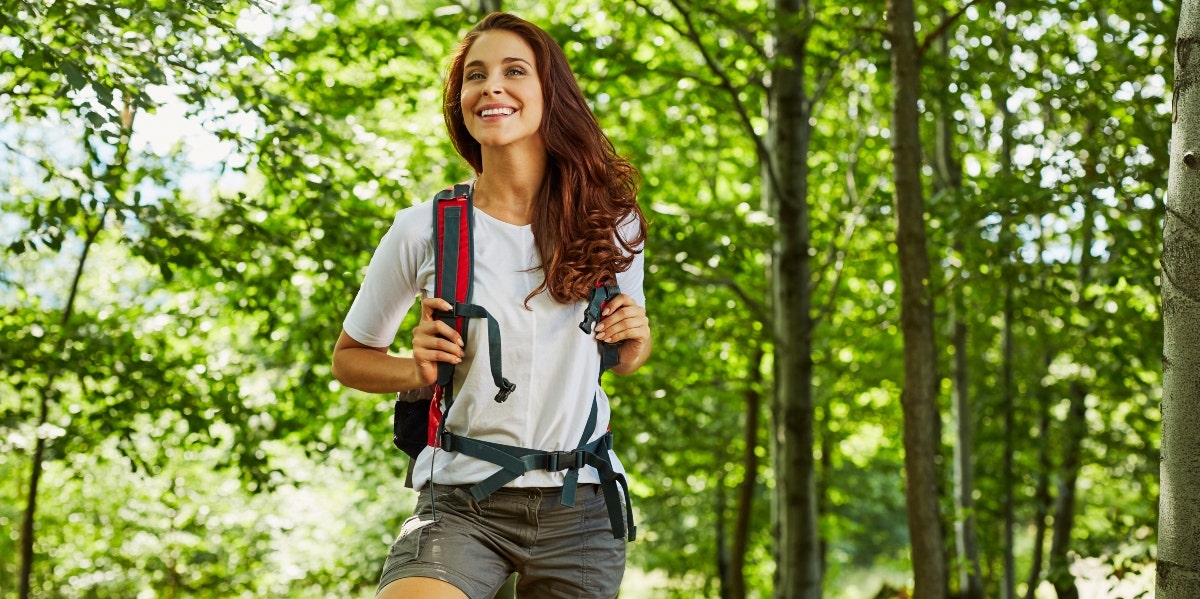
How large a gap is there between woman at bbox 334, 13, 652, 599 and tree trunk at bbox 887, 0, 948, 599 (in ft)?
8.78

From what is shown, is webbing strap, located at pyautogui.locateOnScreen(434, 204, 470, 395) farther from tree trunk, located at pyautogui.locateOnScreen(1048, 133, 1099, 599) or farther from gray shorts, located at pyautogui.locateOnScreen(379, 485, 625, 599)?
tree trunk, located at pyautogui.locateOnScreen(1048, 133, 1099, 599)

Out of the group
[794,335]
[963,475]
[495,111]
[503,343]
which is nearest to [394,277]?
[503,343]

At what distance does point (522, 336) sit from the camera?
2.30m

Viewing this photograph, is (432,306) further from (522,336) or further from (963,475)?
(963,475)

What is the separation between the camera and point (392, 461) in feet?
30.0

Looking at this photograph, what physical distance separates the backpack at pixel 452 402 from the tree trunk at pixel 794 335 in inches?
214

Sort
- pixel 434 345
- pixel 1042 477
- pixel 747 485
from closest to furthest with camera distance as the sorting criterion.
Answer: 1. pixel 434 345
2. pixel 1042 477
3. pixel 747 485

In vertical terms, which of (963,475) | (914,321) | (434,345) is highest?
(914,321)

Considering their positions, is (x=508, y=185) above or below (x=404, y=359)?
above

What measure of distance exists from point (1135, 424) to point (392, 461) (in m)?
7.00

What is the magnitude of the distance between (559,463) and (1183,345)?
1.41m

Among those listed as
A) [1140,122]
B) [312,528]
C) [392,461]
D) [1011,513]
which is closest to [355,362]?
[1140,122]

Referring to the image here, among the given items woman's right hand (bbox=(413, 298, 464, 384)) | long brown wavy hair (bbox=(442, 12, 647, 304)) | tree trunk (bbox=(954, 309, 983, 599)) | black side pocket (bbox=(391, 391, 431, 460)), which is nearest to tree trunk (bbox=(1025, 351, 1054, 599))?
tree trunk (bbox=(954, 309, 983, 599))

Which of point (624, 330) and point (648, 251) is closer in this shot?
point (624, 330)
